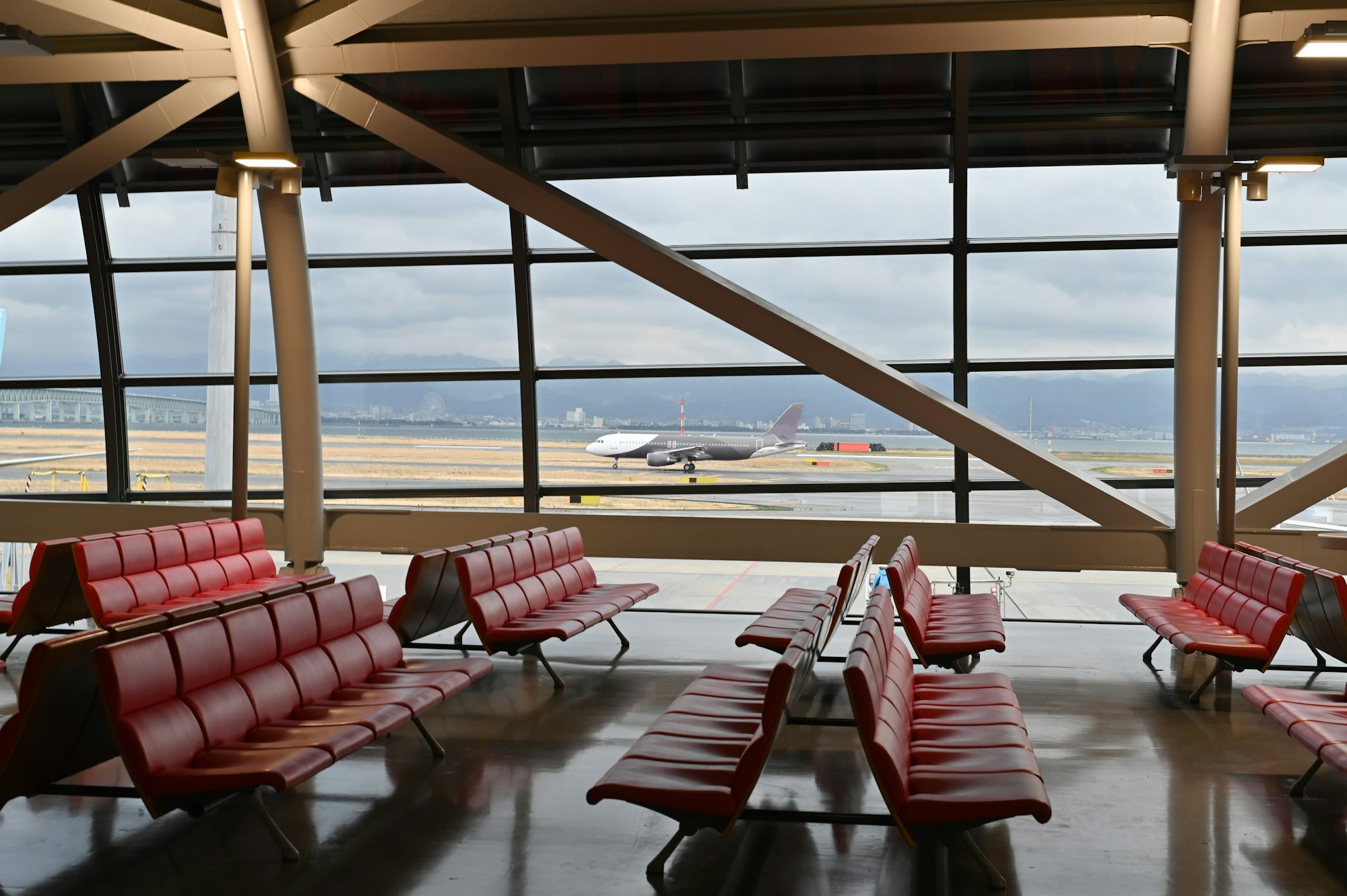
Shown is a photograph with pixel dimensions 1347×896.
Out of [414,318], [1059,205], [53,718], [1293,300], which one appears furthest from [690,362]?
[53,718]

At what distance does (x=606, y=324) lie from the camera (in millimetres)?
9242

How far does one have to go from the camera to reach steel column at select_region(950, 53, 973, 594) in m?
8.42

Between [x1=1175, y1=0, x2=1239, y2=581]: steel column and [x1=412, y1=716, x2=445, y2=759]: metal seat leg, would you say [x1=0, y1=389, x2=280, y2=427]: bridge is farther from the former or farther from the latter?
[x1=1175, y1=0, x2=1239, y2=581]: steel column

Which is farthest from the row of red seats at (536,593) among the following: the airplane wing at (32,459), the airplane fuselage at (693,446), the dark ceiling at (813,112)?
the airplane wing at (32,459)

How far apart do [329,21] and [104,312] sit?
389 centimetres

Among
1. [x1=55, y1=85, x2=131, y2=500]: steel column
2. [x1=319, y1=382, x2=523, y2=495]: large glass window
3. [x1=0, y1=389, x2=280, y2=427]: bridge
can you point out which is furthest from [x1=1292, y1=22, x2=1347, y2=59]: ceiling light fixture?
[x1=55, y1=85, x2=131, y2=500]: steel column

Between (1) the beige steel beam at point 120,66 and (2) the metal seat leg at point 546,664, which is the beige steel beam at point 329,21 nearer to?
(1) the beige steel beam at point 120,66

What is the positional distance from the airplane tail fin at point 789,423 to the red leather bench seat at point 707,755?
200 inches

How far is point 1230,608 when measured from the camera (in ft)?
20.5

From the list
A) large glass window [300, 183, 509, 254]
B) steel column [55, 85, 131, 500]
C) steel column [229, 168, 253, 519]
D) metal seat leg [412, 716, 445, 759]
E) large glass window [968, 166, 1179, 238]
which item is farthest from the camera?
steel column [55, 85, 131, 500]

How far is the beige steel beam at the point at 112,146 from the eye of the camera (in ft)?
27.2

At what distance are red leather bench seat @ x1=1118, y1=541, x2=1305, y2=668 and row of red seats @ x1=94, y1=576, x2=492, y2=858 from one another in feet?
12.9

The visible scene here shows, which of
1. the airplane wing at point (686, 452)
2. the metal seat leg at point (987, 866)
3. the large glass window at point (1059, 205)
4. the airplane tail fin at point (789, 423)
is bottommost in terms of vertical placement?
the metal seat leg at point (987, 866)

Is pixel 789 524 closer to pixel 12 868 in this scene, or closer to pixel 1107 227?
pixel 1107 227
